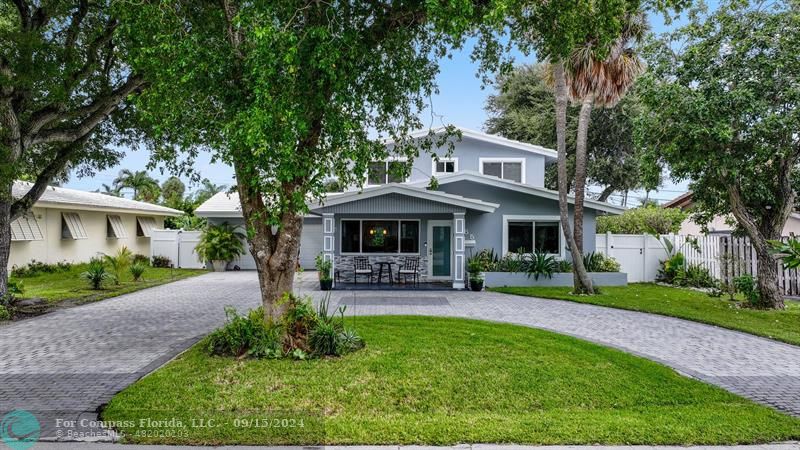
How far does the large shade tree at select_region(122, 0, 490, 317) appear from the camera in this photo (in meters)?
5.23

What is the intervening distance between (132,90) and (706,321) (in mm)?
13946

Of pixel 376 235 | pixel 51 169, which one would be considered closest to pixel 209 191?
pixel 376 235

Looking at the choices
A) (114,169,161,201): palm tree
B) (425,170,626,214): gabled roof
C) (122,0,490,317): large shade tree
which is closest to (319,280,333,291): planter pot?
(425,170,626,214): gabled roof

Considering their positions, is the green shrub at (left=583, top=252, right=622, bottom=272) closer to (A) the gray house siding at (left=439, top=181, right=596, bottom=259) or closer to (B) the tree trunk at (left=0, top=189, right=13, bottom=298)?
(A) the gray house siding at (left=439, top=181, right=596, bottom=259)

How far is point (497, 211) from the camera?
1622cm

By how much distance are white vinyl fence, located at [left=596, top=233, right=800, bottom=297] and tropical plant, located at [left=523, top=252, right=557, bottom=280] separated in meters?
3.52

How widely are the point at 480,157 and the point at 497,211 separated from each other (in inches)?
125

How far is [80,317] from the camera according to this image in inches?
396

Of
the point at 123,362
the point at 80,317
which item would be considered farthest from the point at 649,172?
the point at 80,317

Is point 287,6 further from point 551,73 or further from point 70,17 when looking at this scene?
point 551,73

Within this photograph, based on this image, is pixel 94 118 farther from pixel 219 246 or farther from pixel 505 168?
pixel 505 168

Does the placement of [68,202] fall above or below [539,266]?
above

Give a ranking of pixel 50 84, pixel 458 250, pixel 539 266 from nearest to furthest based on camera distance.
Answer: pixel 50 84 < pixel 458 250 < pixel 539 266

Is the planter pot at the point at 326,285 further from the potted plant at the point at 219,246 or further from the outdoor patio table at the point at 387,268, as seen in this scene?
the potted plant at the point at 219,246
